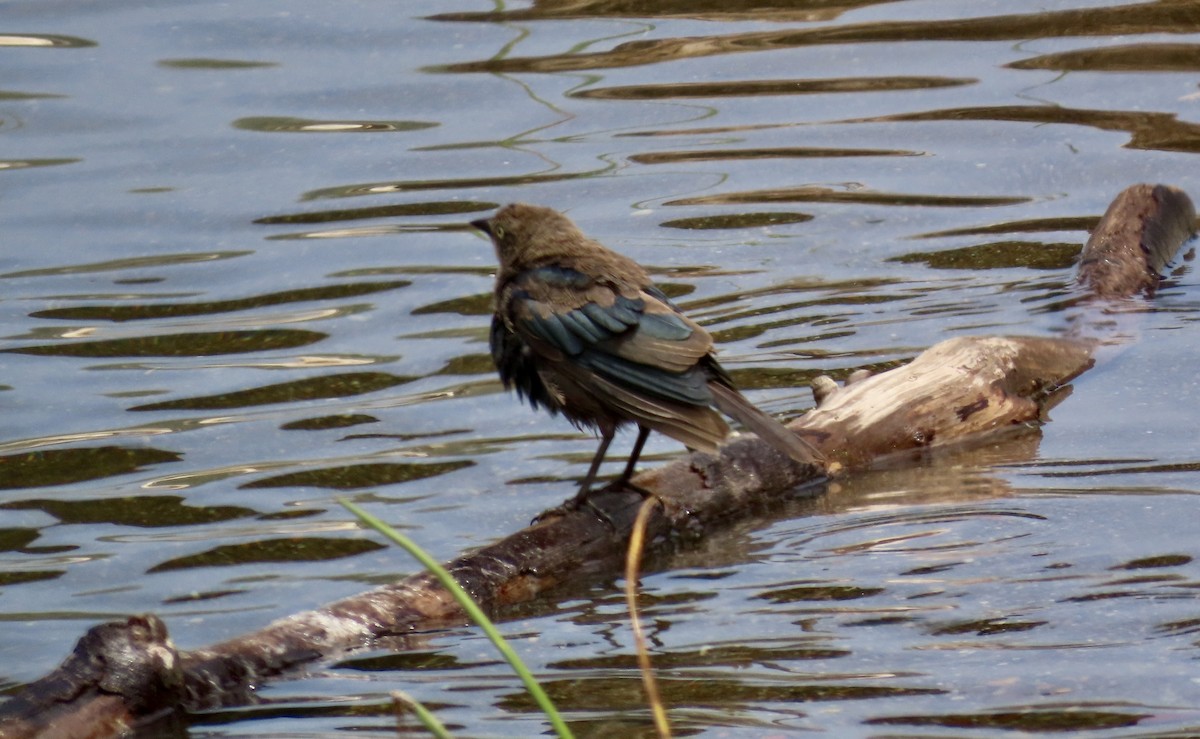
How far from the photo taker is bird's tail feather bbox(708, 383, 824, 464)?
6.23m

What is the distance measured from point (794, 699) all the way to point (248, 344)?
5190 millimetres

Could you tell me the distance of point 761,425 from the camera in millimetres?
6230

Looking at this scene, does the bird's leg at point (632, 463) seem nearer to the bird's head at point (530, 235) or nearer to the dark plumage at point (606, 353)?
the dark plumage at point (606, 353)

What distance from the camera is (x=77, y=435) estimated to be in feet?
27.6

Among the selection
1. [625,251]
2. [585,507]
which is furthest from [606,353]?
[625,251]

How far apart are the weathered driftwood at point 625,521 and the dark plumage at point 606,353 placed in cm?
25

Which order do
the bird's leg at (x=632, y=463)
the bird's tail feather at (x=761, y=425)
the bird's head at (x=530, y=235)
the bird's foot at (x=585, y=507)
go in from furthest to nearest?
the bird's head at (x=530, y=235) → the bird's leg at (x=632, y=463) → the bird's foot at (x=585, y=507) → the bird's tail feather at (x=761, y=425)

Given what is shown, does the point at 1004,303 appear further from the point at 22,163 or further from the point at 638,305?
the point at 22,163

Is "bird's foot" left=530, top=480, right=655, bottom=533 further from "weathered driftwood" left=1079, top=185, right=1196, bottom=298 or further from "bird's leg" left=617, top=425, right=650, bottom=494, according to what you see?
"weathered driftwood" left=1079, top=185, right=1196, bottom=298

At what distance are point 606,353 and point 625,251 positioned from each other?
4.16m

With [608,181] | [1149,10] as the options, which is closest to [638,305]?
[608,181]

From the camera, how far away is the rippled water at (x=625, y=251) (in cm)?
556

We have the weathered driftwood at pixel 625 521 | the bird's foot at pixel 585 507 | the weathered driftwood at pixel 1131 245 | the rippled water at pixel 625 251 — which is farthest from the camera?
the weathered driftwood at pixel 1131 245

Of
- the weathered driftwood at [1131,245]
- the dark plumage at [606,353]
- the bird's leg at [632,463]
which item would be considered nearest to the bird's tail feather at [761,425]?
the dark plumage at [606,353]
